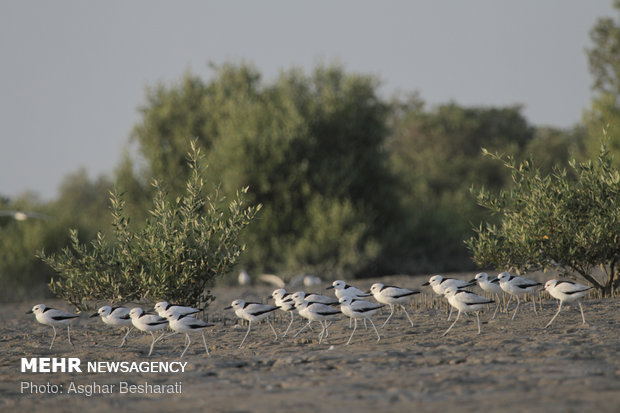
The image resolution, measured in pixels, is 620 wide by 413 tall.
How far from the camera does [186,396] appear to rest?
355 inches

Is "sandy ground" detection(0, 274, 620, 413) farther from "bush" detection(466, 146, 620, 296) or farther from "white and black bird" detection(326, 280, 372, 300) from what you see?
"bush" detection(466, 146, 620, 296)

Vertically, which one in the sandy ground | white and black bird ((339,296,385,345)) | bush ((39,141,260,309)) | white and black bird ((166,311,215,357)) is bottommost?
the sandy ground

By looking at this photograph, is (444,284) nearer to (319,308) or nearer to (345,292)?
(345,292)

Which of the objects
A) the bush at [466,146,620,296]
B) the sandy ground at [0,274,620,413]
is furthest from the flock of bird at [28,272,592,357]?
the bush at [466,146,620,296]

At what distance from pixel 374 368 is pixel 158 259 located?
6267 millimetres

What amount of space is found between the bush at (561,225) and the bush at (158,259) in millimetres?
5256

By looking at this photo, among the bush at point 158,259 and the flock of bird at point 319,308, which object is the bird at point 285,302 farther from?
the bush at point 158,259

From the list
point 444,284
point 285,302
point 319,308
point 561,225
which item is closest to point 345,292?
point 285,302

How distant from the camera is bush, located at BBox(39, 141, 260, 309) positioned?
14.9 meters

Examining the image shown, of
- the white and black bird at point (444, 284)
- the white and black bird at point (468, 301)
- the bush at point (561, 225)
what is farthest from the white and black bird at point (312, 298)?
the bush at point (561, 225)

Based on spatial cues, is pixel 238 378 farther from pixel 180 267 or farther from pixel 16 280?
pixel 16 280

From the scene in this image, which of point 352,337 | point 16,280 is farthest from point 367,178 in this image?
point 352,337

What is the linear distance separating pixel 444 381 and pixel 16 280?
23004mm

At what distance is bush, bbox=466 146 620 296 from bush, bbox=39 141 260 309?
5256 mm
